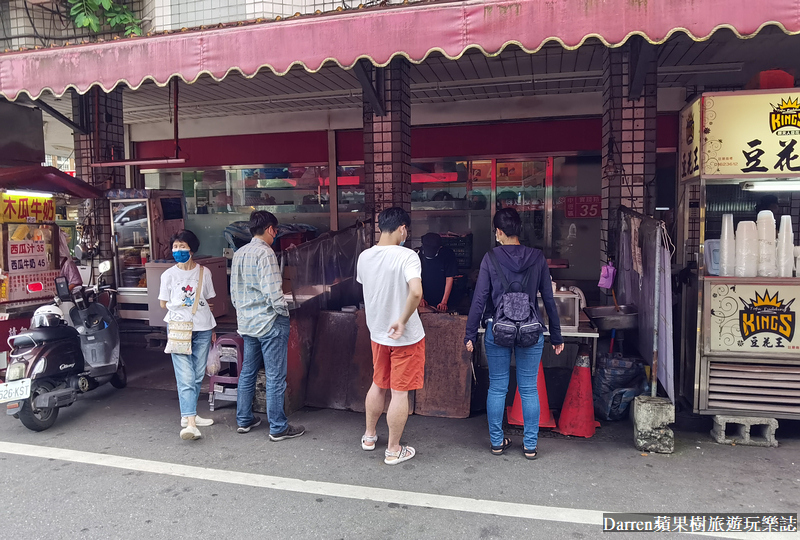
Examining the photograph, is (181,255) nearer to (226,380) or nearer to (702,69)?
(226,380)

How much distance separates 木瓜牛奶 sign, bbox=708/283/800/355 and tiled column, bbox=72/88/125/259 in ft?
26.0

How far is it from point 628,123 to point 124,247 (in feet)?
22.6

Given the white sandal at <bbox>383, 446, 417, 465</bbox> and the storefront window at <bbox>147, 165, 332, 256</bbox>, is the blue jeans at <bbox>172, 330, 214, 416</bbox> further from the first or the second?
the storefront window at <bbox>147, 165, 332, 256</bbox>

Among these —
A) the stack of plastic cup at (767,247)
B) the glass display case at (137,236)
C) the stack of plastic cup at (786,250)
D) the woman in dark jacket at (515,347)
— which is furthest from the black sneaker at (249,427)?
the stack of plastic cup at (786,250)

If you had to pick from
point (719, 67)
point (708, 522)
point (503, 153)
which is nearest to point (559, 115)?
point (503, 153)

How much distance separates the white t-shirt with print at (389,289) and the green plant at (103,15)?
6579 millimetres

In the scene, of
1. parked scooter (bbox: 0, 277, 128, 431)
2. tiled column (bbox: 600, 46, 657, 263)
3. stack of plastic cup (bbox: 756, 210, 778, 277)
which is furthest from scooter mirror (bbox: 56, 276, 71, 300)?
stack of plastic cup (bbox: 756, 210, 778, 277)

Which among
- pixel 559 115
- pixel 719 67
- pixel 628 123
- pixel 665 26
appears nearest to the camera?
pixel 665 26

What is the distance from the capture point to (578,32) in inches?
144

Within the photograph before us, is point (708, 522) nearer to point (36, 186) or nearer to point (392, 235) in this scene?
point (392, 235)

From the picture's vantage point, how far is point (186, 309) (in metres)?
4.58

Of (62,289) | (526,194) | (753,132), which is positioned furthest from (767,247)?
(62,289)

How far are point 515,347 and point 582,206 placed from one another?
5818mm

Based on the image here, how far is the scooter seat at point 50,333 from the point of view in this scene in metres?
4.95
